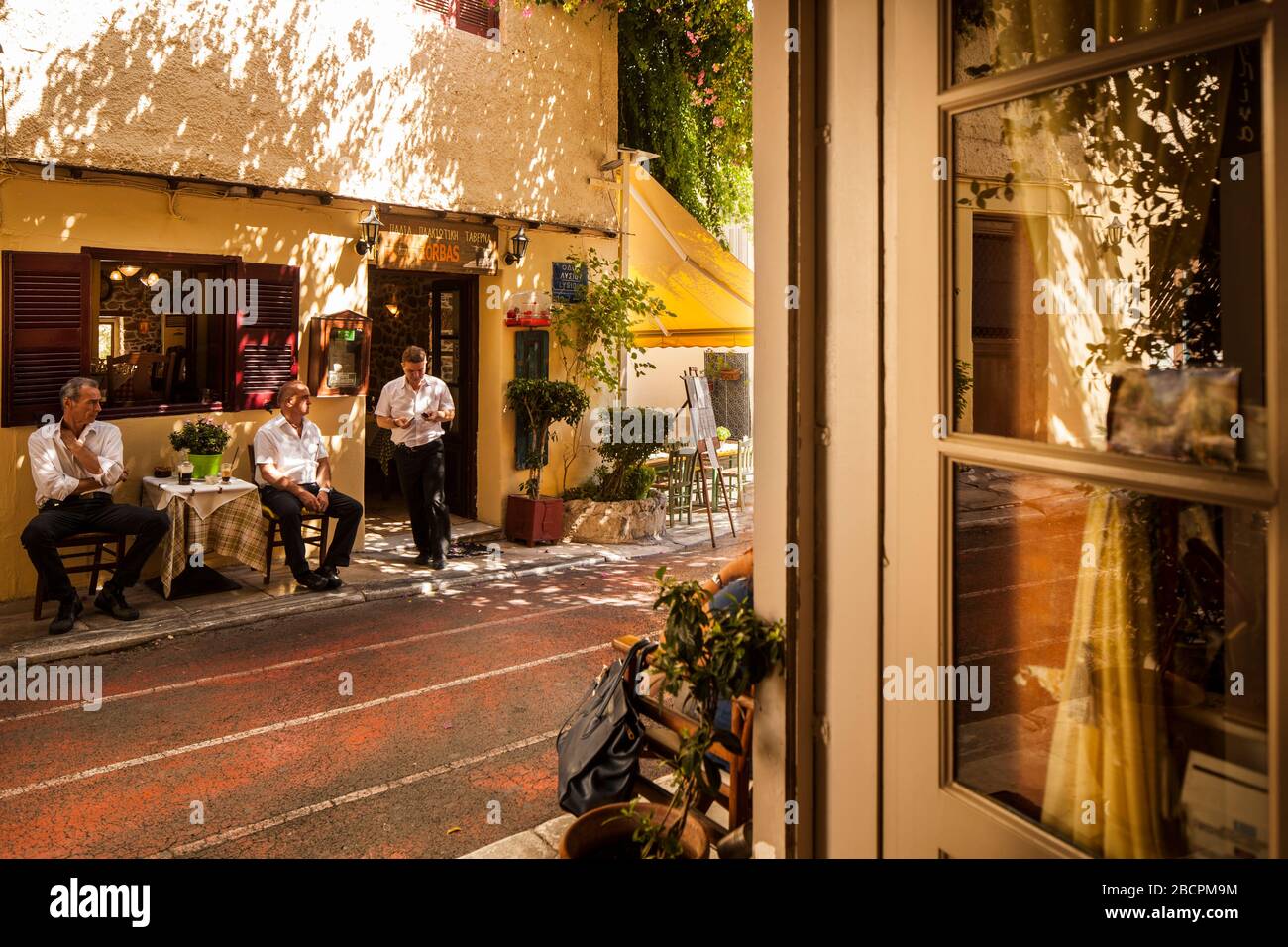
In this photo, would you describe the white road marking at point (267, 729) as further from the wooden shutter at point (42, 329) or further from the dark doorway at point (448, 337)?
the dark doorway at point (448, 337)

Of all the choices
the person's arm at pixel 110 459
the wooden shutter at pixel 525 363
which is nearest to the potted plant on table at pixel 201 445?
the person's arm at pixel 110 459

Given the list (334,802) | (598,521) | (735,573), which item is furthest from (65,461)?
(735,573)

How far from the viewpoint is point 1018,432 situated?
2168 mm

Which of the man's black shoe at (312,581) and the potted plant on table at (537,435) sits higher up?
the potted plant on table at (537,435)

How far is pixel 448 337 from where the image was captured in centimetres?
1252

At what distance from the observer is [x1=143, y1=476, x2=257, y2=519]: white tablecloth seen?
331 inches

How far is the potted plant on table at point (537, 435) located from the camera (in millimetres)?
11547

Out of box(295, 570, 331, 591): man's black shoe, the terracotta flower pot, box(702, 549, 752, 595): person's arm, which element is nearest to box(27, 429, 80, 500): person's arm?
box(295, 570, 331, 591): man's black shoe

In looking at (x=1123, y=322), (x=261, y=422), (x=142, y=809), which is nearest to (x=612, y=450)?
(x=261, y=422)

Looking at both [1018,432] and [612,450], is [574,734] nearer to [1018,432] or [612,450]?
Answer: [1018,432]

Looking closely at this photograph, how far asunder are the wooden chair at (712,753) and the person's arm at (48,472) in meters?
5.47

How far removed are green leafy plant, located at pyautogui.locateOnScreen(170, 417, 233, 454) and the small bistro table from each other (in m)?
0.32

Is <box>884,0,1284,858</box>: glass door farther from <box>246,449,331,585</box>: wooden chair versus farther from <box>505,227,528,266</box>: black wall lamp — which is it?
<box>505,227,528,266</box>: black wall lamp
